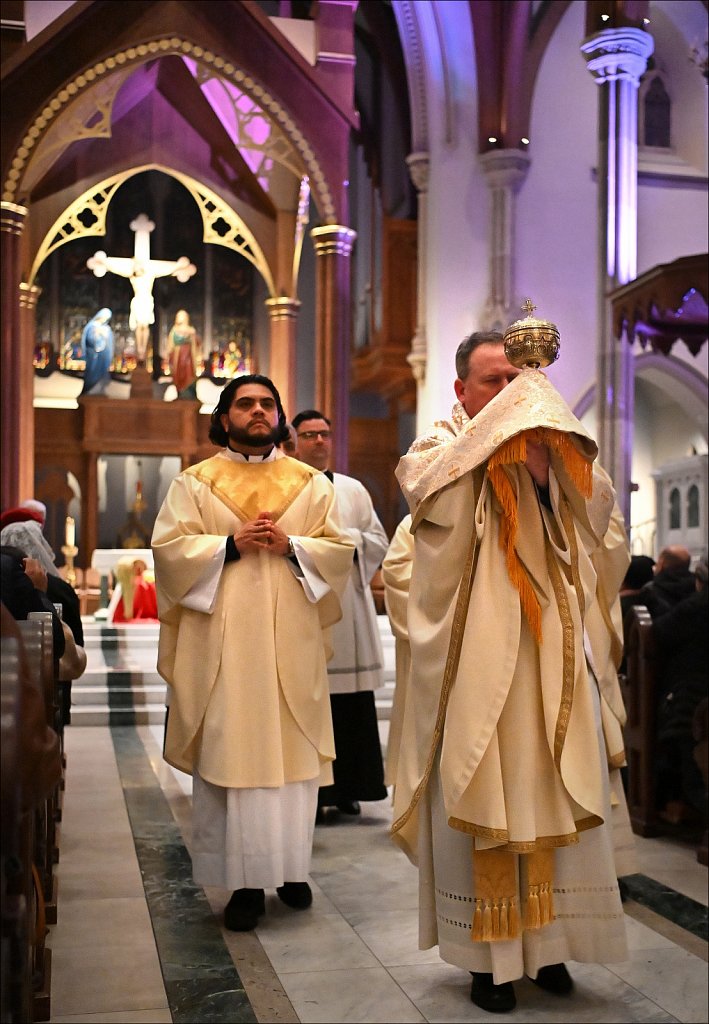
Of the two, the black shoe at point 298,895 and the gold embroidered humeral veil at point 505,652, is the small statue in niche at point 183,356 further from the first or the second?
the gold embroidered humeral veil at point 505,652

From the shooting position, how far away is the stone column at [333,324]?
12820mm

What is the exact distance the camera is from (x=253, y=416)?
412 centimetres

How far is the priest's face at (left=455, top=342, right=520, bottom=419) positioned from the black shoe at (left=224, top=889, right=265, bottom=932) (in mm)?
1779

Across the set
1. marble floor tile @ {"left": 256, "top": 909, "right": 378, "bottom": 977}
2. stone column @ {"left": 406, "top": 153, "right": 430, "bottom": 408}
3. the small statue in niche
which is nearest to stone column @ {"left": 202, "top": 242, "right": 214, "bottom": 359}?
the small statue in niche

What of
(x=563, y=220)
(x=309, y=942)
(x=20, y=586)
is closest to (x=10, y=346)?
(x=563, y=220)

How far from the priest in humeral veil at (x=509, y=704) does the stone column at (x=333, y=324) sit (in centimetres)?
958

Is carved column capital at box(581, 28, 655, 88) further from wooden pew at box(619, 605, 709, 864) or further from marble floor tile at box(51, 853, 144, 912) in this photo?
marble floor tile at box(51, 853, 144, 912)

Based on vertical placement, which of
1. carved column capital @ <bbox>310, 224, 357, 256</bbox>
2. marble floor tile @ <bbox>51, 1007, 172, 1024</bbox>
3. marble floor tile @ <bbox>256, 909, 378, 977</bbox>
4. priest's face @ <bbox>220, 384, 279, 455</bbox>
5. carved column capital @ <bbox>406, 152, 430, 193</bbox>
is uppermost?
carved column capital @ <bbox>406, 152, 430, 193</bbox>

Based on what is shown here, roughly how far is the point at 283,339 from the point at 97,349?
2.89 m

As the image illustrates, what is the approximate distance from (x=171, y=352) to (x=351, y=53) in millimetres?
5753

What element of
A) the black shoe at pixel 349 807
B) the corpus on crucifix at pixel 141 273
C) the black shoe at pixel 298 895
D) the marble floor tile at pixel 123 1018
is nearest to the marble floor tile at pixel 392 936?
the black shoe at pixel 298 895

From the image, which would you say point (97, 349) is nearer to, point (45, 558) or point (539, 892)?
point (45, 558)

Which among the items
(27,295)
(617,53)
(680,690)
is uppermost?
(617,53)

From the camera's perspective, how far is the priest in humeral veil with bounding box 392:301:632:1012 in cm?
303
